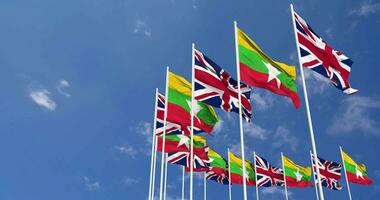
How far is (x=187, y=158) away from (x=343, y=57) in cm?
1306

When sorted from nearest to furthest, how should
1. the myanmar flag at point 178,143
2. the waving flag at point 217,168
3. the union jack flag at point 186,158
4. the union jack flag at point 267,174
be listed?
the myanmar flag at point 178,143 → the union jack flag at point 186,158 → the waving flag at point 217,168 → the union jack flag at point 267,174

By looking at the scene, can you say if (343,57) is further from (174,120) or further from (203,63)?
(174,120)

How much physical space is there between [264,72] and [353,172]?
23600 mm

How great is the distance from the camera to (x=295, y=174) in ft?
115

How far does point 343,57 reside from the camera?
16234mm

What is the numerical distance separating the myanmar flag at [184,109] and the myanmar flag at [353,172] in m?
19.7

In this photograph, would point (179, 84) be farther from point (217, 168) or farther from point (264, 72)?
point (217, 168)

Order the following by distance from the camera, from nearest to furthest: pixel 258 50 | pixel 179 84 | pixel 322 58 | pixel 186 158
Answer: pixel 322 58
pixel 258 50
pixel 179 84
pixel 186 158

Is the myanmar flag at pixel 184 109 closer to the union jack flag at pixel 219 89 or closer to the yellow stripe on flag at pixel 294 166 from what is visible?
the union jack flag at pixel 219 89

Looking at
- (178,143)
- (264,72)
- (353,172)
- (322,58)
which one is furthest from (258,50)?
(353,172)

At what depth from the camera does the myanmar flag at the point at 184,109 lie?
19516 mm

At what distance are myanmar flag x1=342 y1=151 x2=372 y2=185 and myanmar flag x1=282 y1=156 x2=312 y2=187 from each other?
3.39m

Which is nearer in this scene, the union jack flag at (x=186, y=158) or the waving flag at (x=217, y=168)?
the union jack flag at (x=186, y=158)

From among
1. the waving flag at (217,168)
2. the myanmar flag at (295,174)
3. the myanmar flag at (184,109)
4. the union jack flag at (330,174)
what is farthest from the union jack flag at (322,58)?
the union jack flag at (330,174)
